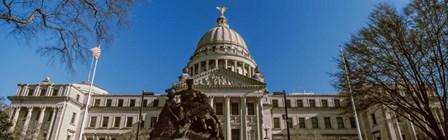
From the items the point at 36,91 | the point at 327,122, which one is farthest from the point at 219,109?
the point at 36,91

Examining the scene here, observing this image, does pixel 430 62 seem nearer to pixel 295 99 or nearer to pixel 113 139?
pixel 295 99

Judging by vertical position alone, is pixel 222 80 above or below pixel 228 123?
above

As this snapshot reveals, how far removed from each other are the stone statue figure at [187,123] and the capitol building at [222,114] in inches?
1056

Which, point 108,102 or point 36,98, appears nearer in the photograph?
point 36,98

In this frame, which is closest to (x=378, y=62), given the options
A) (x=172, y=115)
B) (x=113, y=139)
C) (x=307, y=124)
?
(x=172, y=115)

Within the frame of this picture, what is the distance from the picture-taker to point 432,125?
44.2ft

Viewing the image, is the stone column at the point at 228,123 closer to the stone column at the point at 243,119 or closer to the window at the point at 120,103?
the stone column at the point at 243,119

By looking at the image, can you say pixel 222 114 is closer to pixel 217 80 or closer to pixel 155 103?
pixel 217 80

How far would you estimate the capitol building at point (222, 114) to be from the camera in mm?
39344

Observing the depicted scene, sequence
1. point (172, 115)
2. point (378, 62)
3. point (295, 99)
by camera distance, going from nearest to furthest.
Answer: point (172, 115) → point (378, 62) → point (295, 99)

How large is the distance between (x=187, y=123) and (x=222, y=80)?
3110 centimetres

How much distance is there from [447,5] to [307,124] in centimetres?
3795

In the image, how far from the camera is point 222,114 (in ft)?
133

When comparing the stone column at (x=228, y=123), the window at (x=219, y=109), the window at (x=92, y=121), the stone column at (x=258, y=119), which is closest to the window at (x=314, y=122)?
the stone column at (x=258, y=119)
